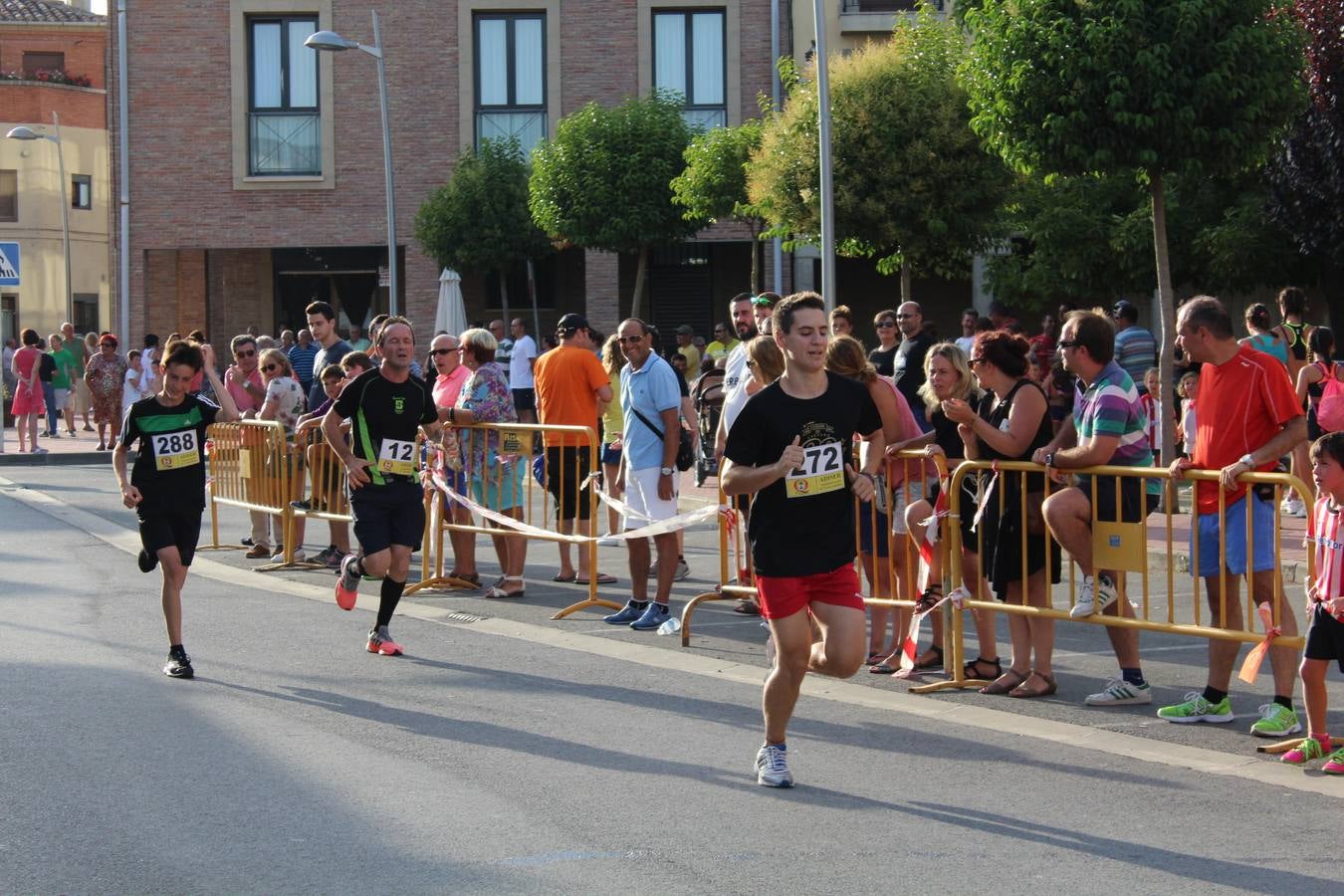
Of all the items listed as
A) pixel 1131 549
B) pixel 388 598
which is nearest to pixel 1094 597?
pixel 1131 549

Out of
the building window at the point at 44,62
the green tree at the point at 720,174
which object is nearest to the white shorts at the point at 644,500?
the green tree at the point at 720,174

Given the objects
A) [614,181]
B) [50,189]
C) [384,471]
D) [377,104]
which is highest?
[50,189]

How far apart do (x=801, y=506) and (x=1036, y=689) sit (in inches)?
95.3

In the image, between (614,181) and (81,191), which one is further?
(81,191)

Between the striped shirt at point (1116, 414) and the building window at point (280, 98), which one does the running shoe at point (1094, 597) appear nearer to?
the striped shirt at point (1116, 414)

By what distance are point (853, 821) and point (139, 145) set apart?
3266cm

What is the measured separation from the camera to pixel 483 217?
32.6m

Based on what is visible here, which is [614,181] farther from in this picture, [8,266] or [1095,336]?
[1095,336]

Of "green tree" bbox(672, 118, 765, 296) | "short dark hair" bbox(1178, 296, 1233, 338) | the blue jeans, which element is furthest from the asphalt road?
the blue jeans

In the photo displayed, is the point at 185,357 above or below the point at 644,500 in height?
above

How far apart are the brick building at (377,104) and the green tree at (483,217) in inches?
77.5

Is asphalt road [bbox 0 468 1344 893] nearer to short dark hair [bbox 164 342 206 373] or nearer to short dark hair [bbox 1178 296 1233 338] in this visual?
short dark hair [bbox 164 342 206 373]

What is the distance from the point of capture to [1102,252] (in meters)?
27.2

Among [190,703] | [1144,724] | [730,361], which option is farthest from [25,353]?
[1144,724]
